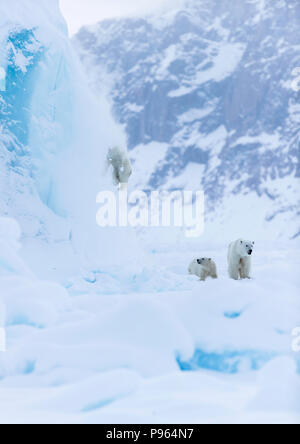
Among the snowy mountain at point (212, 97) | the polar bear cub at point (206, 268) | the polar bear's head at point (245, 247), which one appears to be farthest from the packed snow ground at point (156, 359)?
the snowy mountain at point (212, 97)

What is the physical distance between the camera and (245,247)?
4.82m

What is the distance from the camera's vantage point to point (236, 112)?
70812 mm

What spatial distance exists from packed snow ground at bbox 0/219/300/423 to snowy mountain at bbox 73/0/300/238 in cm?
4390

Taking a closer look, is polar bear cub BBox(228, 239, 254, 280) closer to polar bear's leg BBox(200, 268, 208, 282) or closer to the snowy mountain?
polar bear's leg BBox(200, 268, 208, 282)

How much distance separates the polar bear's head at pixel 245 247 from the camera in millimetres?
4750

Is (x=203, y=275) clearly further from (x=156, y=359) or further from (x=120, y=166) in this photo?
(x=156, y=359)

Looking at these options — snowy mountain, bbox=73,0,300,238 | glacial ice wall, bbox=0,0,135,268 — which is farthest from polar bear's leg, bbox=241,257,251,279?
snowy mountain, bbox=73,0,300,238

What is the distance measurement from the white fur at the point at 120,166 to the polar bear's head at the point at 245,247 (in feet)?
7.28

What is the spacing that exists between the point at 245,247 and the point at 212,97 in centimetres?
7443

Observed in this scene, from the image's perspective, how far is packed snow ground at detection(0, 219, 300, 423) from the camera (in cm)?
194

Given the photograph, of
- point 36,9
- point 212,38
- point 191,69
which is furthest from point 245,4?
point 36,9

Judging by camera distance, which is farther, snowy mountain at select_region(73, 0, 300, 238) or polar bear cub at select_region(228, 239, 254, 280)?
snowy mountain at select_region(73, 0, 300, 238)
